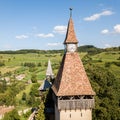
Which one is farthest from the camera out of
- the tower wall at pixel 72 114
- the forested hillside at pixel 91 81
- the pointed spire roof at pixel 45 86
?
the pointed spire roof at pixel 45 86

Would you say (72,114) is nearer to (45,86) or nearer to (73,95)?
(73,95)

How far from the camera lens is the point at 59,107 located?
1204 inches

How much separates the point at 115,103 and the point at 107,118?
19.1 feet

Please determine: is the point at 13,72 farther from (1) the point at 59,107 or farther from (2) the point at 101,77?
(1) the point at 59,107

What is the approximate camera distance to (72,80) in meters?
31.3

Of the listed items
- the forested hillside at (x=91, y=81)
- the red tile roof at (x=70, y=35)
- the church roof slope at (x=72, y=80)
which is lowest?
the forested hillside at (x=91, y=81)

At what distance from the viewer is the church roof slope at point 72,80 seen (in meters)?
30.7

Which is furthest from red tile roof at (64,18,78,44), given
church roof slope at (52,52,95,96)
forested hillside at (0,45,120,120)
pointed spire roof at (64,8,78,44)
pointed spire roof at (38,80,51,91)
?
pointed spire roof at (38,80,51,91)

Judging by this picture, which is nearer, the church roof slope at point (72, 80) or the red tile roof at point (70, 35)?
the church roof slope at point (72, 80)

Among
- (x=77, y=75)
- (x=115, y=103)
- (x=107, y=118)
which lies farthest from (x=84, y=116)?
(x=115, y=103)

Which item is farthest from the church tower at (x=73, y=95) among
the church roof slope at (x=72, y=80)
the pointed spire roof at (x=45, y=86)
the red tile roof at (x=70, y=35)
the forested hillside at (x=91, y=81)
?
the pointed spire roof at (x=45, y=86)

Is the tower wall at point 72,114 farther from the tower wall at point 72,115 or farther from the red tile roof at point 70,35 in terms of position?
the red tile roof at point 70,35

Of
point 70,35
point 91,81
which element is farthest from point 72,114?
point 91,81

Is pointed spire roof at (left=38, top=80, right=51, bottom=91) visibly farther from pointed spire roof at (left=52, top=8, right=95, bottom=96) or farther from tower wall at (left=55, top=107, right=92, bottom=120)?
tower wall at (left=55, top=107, right=92, bottom=120)
